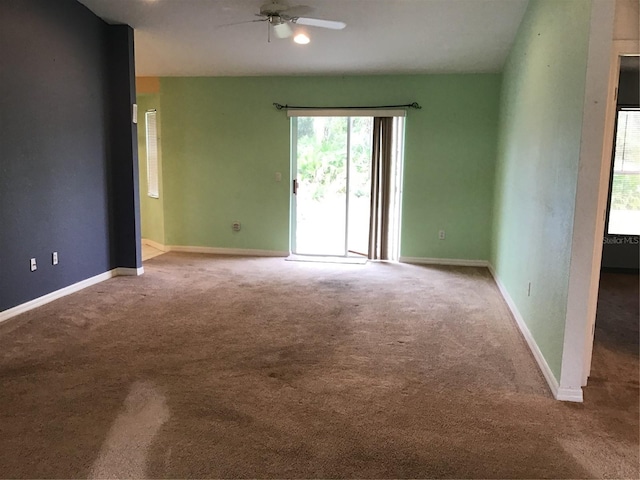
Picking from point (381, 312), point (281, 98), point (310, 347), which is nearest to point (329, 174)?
point (281, 98)

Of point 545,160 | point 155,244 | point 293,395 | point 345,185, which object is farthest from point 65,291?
point 545,160

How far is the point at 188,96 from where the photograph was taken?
643 cm

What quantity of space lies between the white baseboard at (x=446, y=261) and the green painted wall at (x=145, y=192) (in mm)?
3484

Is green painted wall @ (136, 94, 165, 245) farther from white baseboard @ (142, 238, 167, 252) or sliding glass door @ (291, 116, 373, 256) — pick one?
sliding glass door @ (291, 116, 373, 256)

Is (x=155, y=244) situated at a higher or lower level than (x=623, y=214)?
lower

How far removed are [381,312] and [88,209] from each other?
9.91ft

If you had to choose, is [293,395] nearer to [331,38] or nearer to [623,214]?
[331,38]

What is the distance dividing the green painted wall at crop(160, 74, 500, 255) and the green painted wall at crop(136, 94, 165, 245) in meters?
0.11

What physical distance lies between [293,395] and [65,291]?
9.49ft

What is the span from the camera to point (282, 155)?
6.32 meters

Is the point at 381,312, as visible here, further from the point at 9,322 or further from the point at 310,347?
the point at 9,322

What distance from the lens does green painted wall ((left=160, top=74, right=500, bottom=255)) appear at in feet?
19.5

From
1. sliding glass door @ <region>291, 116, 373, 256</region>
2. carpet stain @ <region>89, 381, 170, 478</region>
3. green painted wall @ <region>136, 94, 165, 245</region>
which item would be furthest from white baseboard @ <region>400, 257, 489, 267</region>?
carpet stain @ <region>89, 381, 170, 478</region>

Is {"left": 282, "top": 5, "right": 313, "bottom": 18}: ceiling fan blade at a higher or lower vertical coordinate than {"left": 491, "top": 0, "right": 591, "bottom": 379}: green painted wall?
higher
